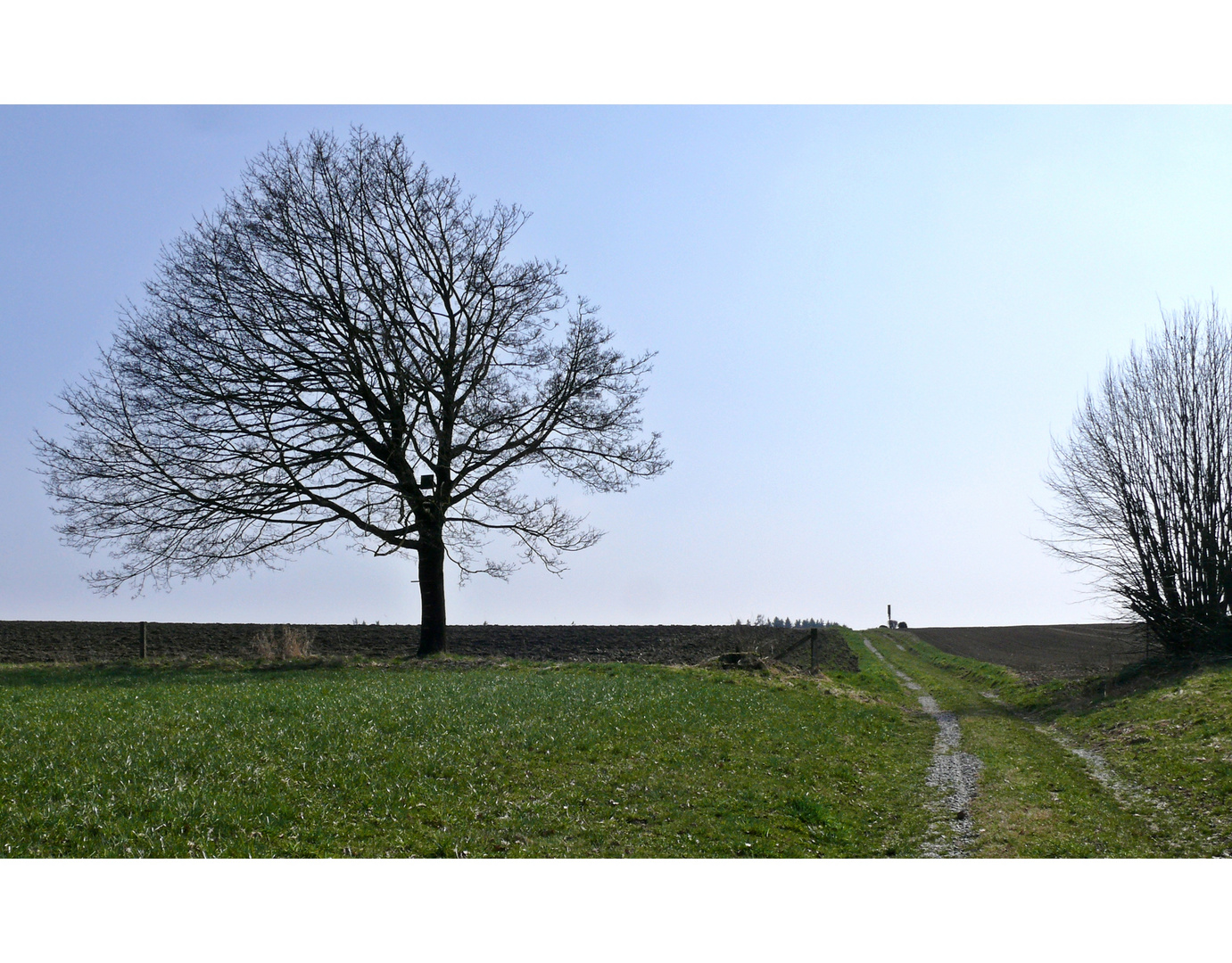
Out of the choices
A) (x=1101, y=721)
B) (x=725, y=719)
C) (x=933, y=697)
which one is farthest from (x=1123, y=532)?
(x=725, y=719)

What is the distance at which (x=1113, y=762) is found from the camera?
53.9 feet

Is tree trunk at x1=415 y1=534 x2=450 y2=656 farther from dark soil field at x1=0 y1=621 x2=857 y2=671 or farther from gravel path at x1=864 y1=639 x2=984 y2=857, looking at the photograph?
gravel path at x1=864 y1=639 x2=984 y2=857

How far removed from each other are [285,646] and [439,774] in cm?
1936

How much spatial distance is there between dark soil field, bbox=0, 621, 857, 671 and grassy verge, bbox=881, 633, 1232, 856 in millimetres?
10683

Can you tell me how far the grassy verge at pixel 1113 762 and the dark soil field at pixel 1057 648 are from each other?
8.85 ft

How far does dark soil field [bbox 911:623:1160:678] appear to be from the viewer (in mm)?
29750

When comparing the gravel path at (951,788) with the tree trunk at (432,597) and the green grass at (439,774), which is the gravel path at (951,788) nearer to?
the green grass at (439,774)

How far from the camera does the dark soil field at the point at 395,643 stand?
31438 millimetres

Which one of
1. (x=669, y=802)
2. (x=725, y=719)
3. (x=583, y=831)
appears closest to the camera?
(x=583, y=831)

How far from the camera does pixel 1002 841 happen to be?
1060 cm

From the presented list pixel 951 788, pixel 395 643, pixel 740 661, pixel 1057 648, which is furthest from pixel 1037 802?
pixel 1057 648

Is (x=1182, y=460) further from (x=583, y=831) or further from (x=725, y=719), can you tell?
(x=583, y=831)

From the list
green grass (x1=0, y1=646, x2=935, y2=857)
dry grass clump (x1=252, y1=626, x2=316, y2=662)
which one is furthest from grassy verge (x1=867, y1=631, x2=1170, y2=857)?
dry grass clump (x1=252, y1=626, x2=316, y2=662)

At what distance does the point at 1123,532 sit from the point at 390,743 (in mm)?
27374
